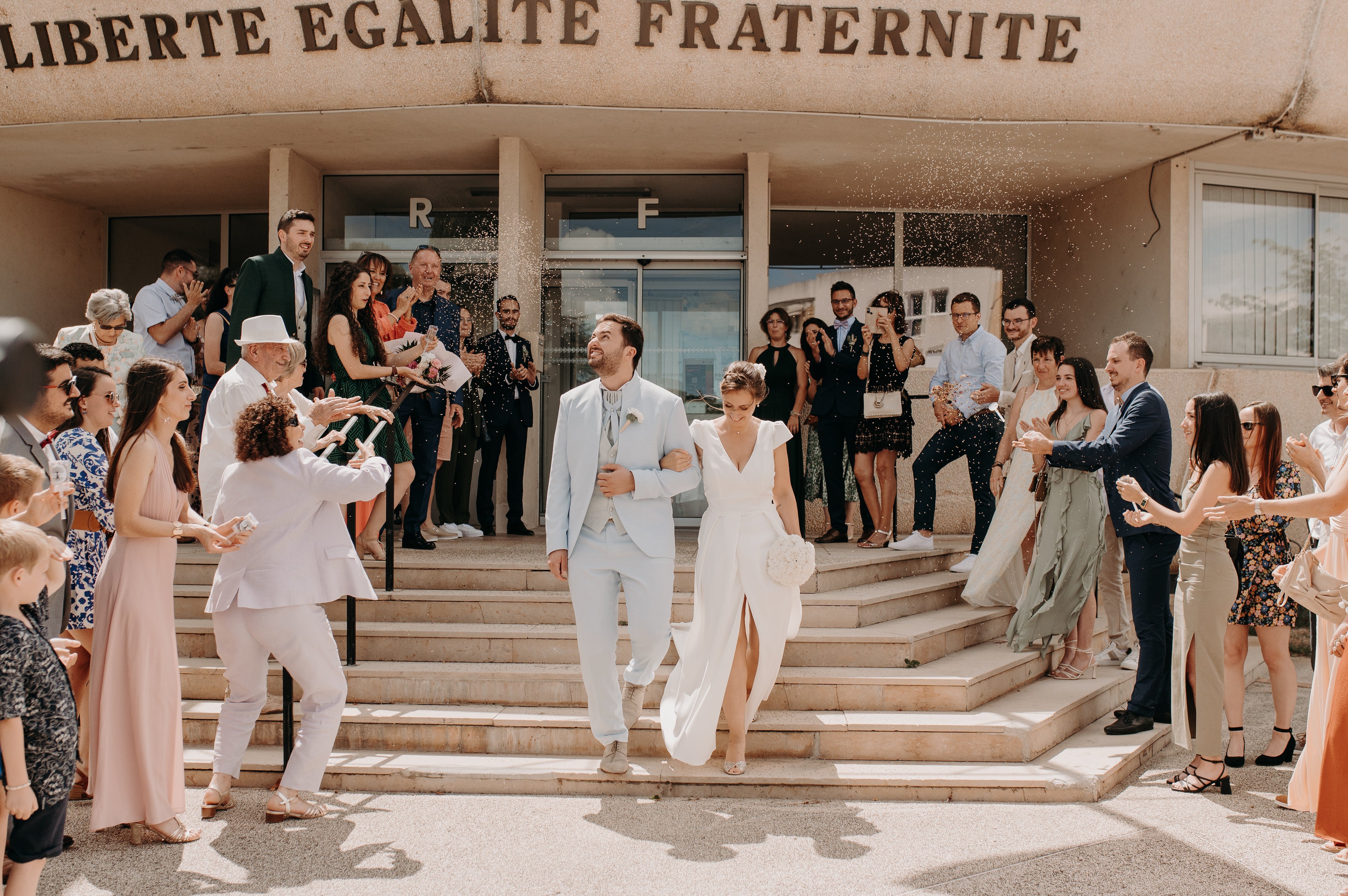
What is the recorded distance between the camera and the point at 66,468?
12.9ft

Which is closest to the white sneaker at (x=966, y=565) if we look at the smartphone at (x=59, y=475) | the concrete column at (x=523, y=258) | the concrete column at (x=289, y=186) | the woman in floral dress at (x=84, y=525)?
the concrete column at (x=523, y=258)

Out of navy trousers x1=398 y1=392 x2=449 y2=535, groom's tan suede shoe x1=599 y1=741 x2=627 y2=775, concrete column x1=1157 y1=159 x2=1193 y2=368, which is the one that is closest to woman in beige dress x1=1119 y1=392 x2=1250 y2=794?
groom's tan suede shoe x1=599 y1=741 x2=627 y2=775

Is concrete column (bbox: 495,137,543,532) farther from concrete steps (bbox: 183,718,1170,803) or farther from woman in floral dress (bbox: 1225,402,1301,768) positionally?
woman in floral dress (bbox: 1225,402,1301,768)

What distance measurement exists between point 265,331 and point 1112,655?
5.36 meters

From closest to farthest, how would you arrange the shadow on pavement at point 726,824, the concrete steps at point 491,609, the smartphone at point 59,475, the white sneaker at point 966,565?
1. the smartphone at point 59,475
2. the shadow on pavement at point 726,824
3. the concrete steps at point 491,609
4. the white sneaker at point 966,565

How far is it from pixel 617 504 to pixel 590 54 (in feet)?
14.2

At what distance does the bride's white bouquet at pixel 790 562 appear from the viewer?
4.65 metres

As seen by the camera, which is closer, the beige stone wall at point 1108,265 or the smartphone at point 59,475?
the smartphone at point 59,475

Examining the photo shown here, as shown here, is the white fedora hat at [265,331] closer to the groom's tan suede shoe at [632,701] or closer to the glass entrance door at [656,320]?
the groom's tan suede shoe at [632,701]

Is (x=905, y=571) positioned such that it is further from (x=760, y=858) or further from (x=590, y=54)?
(x=590, y=54)

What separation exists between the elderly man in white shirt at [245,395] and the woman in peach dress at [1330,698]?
12.4 feet

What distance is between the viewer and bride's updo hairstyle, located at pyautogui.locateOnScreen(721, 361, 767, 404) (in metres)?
4.70

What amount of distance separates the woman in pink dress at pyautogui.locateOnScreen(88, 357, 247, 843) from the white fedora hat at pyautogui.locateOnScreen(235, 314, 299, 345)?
33.3 inches

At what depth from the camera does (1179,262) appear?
360 inches
